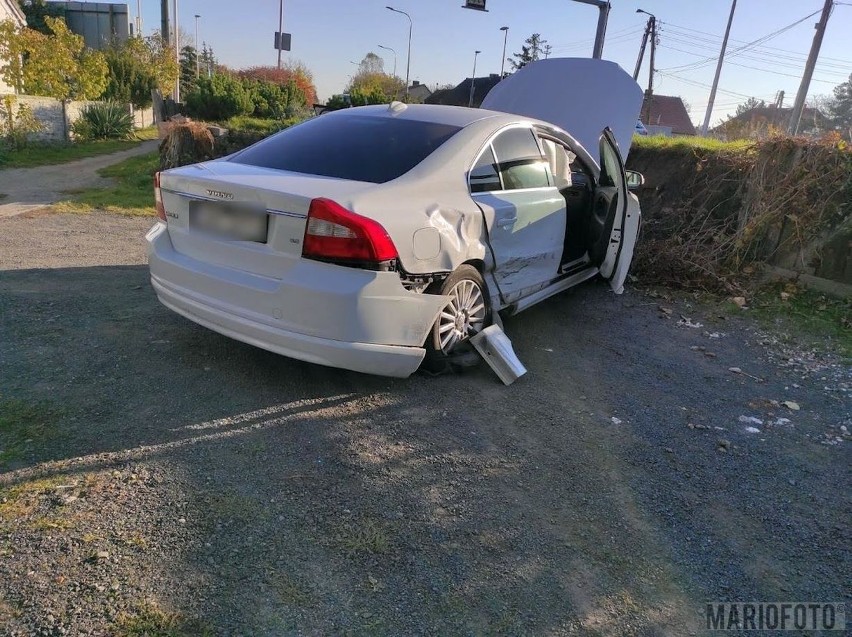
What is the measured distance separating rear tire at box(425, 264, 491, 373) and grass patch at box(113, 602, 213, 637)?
7.07ft

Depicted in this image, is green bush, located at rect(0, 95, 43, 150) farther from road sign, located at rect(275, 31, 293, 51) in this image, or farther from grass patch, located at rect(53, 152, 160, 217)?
road sign, located at rect(275, 31, 293, 51)

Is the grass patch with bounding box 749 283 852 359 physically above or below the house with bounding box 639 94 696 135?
below

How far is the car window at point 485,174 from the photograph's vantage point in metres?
4.20

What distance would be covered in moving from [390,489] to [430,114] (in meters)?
2.79

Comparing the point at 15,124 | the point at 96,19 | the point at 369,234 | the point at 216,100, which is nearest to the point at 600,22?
the point at 369,234

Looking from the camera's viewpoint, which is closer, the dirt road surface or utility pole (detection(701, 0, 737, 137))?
the dirt road surface

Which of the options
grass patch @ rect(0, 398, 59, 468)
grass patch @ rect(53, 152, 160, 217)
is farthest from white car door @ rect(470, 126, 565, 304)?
grass patch @ rect(53, 152, 160, 217)

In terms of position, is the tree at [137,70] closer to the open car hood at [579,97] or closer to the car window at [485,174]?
the open car hood at [579,97]

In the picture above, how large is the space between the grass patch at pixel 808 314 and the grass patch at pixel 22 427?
19.0 feet

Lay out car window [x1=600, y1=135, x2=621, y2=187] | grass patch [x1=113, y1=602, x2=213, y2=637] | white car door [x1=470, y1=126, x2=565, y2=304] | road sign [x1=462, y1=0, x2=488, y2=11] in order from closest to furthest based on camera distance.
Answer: grass patch [x1=113, y1=602, x2=213, y2=637] < white car door [x1=470, y1=126, x2=565, y2=304] < car window [x1=600, y1=135, x2=621, y2=187] < road sign [x1=462, y1=0, x2=488, y2=11]

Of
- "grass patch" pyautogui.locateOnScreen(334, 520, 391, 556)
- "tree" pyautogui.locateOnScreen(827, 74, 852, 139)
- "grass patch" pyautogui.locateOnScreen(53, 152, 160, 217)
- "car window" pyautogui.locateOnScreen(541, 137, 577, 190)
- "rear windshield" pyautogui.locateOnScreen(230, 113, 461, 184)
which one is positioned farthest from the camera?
"tree" pyautogui.locateOnScreen(827, 74, 852, 139)

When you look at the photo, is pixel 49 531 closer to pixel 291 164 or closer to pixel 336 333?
pixel 336 333

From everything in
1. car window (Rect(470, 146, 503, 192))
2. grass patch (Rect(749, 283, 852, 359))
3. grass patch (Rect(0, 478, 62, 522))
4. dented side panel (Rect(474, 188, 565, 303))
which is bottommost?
grass patch (Rect(0, 478, 62, 522))

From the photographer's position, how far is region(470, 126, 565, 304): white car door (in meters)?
4.32
